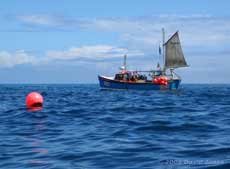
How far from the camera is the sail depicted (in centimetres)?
8250

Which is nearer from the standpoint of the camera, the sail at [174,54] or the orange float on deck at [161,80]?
the orange float on deck at [161,80]

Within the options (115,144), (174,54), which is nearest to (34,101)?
(115,144)

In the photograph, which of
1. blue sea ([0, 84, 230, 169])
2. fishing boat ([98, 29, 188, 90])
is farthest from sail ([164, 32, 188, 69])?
A: blue sea ([0, 84, 230, 169])

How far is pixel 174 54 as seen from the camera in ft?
274

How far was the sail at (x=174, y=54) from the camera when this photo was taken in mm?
82500

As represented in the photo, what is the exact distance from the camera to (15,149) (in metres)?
13.8

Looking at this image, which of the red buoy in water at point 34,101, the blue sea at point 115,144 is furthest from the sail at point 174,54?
the blue sea at point 115,144

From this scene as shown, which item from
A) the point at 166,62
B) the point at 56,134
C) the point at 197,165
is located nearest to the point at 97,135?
the point at 56,134

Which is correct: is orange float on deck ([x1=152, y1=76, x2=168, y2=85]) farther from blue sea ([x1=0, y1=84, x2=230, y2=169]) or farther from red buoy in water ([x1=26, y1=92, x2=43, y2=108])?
blue sea ([x1=0, y1=84, x2=230, y2=169])

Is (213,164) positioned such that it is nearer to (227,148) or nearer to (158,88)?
(227,148)

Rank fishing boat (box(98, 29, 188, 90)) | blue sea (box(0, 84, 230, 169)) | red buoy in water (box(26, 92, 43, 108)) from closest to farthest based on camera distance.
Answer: blue sea (box(0, 84, 230, 169)) < red buoy in water (box(26, 92, 43, 108)) < fishing boat (box(98, 29, 188, 90))

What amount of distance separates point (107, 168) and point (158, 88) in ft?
203

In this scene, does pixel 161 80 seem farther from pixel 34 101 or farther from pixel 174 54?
pixel 34 101

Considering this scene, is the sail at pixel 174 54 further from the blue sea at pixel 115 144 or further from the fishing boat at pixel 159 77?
the blue sea at pixel 115 144
